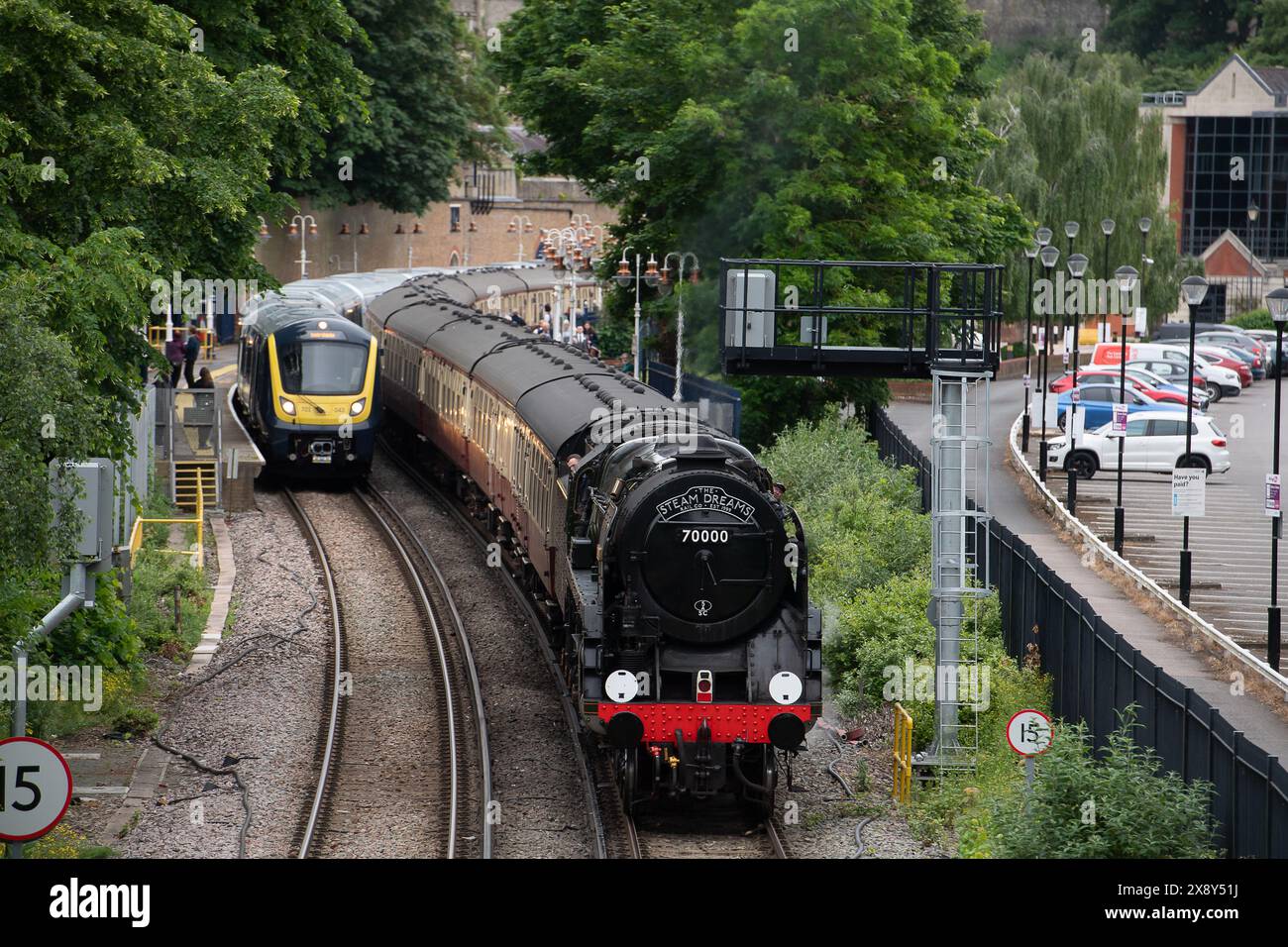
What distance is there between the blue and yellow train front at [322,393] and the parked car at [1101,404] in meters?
16.8

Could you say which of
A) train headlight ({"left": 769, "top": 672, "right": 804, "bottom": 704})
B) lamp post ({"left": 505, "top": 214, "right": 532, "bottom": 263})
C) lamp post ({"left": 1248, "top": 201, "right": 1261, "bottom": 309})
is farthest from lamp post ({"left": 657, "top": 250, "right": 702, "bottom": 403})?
lamp post ({"left": 1248, "top": 201, "right": 1261, "bottom": 309})

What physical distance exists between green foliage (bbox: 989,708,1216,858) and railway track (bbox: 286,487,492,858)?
15.7 feet

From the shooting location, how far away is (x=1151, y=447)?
39.7 meters

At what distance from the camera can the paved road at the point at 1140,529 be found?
20516mm

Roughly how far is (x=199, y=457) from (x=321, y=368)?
2873mm

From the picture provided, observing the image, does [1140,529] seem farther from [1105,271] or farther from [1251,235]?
[1251,235]

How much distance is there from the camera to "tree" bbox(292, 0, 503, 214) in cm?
6206

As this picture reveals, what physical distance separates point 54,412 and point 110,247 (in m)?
4.68

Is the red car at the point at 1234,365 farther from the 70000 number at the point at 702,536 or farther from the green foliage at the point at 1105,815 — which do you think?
the green foliage at the point at 1105,815

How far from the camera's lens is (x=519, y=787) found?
58.6 feet

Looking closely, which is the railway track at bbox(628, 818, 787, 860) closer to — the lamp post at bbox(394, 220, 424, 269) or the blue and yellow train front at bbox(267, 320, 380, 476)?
the blue and yellow train front at bbox(267, 320, 380, 476)

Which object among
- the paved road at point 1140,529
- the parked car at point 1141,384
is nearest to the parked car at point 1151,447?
the paved road at point 1140,529
